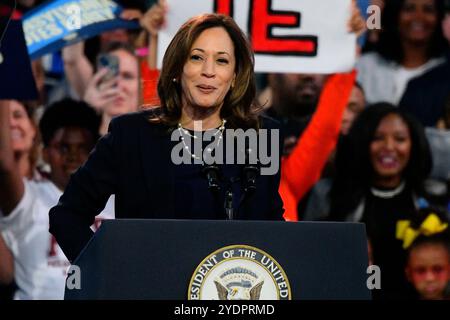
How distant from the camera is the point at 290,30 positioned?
16.7 ft

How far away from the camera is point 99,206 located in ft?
9.48

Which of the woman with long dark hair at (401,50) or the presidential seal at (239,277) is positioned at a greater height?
the woman with long dark hair at (401,50)

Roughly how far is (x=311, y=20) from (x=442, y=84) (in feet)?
2.73

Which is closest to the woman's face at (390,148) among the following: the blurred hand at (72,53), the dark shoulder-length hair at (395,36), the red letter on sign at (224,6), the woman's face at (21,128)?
the dark shoulder-length hair at (395,36)

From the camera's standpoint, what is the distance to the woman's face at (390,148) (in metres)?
5.42

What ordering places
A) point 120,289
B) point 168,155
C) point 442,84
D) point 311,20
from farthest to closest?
1. point 442,84
2. point 311,20
3. point 168,155
4. point 120,289

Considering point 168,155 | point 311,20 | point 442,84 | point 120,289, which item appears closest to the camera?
point 120,289

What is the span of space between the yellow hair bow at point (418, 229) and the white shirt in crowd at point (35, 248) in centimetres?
137

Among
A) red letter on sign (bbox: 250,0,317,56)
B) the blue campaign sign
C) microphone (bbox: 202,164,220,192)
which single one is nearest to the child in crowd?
red letter on sign (bbox: 250,0,317,56)

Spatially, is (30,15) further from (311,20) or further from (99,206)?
(99,206)

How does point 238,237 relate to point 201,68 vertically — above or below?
below

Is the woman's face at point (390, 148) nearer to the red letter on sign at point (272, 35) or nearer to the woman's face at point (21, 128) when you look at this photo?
the red letter on sign at point (272, 35)

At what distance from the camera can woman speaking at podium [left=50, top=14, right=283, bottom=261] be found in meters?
2.83
